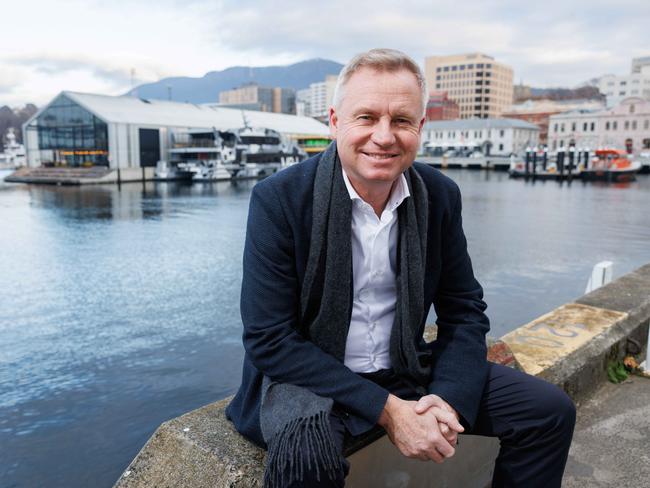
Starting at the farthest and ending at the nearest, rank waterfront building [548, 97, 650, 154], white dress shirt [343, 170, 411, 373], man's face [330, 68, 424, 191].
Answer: waterfront building [548, 97, 650, 154] → white dress shirt [343, 170, 411, 373] → man's face [330, 68, 424, 191]

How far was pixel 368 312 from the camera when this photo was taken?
5.54 feet

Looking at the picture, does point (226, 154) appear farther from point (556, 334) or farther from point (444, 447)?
point (444, 447)

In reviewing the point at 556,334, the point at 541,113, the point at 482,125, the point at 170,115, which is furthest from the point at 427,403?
the point at 541,113

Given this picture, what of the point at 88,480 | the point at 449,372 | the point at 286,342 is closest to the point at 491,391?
the point at 449,372

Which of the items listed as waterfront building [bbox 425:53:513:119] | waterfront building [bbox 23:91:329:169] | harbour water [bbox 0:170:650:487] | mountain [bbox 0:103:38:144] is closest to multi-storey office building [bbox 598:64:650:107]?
waterfront building [bbox 425:53:513:119]

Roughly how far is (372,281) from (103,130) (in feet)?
162

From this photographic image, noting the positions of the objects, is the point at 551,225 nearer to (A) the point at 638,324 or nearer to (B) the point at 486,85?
(A) the point at 638,324

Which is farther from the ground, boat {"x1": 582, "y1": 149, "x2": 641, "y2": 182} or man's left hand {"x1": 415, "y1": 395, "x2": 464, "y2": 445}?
man's left hand {"x1": 415, "y1": 395, "x2": 464, "y2": 445}

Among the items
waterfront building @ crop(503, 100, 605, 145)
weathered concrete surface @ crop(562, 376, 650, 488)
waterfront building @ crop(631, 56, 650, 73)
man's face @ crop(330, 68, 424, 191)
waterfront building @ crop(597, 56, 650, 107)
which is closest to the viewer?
man's face @ crop(330, 68, 424, 191)

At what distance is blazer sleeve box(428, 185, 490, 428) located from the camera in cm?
168

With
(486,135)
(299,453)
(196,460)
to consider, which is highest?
(486,135)

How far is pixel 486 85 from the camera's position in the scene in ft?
367

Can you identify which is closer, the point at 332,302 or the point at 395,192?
the point at 332,302

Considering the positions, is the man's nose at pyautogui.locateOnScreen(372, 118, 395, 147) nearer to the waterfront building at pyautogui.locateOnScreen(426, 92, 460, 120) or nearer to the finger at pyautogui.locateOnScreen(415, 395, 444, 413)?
the finger at pyautogui.locateOnScreen(415, 395, 444, 413)
